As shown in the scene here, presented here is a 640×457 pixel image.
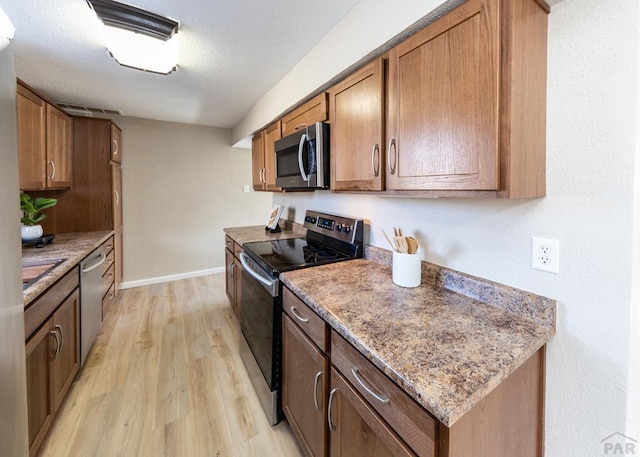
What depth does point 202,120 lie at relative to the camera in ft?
12.6

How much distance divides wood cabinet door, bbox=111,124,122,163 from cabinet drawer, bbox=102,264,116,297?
122 centimetres

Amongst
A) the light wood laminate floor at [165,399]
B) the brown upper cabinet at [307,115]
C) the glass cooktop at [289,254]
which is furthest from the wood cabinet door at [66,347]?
the brown upper cabinet at [307,115]

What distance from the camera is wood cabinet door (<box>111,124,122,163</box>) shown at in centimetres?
308

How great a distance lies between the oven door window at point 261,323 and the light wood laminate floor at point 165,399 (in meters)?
0.29

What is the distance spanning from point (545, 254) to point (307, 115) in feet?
5.13

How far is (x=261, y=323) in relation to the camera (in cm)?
176

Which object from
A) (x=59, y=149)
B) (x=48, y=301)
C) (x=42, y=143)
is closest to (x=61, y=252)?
(x=48, y=301)

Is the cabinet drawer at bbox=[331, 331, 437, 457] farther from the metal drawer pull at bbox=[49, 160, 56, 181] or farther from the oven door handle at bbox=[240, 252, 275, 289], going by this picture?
the metal drawer pull at bbox=[49, 160, 56, 181]

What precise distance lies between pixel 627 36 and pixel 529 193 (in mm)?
481

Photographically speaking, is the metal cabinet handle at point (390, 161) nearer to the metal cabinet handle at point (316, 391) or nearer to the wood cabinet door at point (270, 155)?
the metal cabinet handle at point (316, 391)

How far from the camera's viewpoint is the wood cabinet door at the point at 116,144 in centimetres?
308

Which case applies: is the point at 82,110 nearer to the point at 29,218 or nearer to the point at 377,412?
the point at 29,218

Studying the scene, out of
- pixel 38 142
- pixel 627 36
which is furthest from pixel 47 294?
pixel 627 36

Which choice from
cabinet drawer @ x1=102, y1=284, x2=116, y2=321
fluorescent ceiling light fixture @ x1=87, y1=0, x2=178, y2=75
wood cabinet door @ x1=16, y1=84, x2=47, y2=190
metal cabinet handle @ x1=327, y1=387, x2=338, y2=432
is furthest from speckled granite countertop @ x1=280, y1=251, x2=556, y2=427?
cabinet drawer @ x1=102, y1=284, x2=116, y2=321
